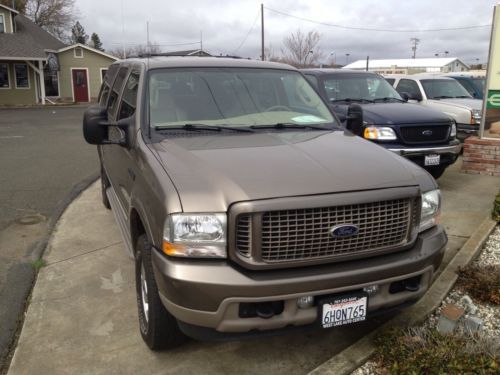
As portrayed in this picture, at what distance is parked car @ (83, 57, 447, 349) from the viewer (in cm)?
256

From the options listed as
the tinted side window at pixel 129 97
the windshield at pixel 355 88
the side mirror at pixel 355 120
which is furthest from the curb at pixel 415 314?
the windshield at pixel 355 88

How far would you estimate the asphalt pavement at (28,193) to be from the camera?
4242mm

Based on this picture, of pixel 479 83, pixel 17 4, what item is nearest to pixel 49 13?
pixel 17 4

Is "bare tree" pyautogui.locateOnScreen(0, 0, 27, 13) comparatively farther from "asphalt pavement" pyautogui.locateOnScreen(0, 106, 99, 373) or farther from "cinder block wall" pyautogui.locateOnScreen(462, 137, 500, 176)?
"cinder block wall" pyautogui.locateOnScreen(462, 137, 500, 176)

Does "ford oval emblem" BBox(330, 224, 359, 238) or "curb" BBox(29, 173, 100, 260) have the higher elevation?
"ford oval emblem" BBox(330, 224, 359, 238)

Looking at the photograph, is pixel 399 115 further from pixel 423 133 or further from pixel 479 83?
pixel 479 83

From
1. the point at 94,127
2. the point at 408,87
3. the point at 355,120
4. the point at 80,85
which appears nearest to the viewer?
the point at 94,127

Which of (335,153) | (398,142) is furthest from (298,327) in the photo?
(398,142)

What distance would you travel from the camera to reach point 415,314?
3.52 m

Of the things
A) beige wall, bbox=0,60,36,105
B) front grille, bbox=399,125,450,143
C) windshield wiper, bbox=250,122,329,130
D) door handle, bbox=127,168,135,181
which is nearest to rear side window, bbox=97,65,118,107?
door handle, bbox=127,168,135,181

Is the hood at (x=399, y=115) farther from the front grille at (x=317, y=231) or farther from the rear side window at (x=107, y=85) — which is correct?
the front grille at (x=317, y=231)

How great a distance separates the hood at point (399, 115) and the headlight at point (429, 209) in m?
3.89

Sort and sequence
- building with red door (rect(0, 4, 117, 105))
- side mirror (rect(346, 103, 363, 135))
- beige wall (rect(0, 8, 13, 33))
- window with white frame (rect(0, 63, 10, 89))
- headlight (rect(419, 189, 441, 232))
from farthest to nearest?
beige wall (rect(0, 8, 13, 33)), window with white frame (rect(0, 63, 10, 89)), building with red door (rect(0, 4, 117, 105)), side mirror (rect(346, 103, 363, 135)), headlight (rect(419, 189, 441, 232))

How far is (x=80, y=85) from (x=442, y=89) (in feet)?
83.7
